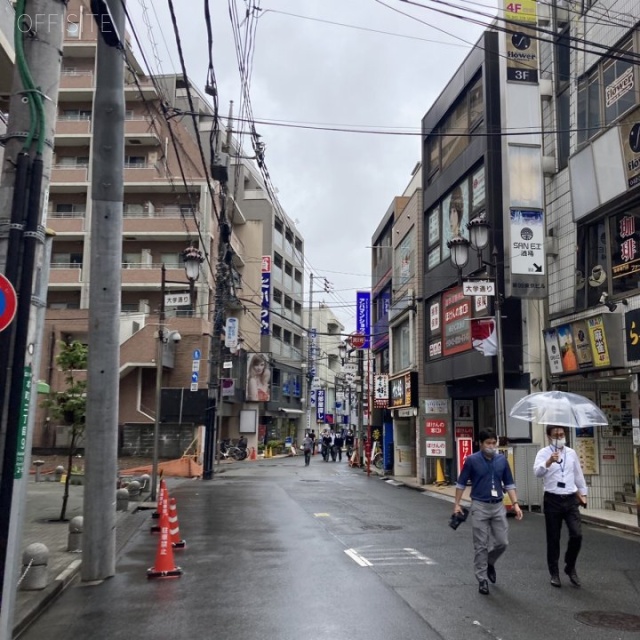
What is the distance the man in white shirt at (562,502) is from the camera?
7926mm

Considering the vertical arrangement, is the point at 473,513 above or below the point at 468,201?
below

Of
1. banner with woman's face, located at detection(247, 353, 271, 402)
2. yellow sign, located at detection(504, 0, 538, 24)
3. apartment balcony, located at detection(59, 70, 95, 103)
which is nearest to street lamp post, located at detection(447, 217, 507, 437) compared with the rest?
A: yellow sign, located at detection(504, 0, 538, 24)

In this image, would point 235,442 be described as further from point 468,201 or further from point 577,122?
point 577,122

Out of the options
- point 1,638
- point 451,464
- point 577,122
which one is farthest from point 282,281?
point 1,638

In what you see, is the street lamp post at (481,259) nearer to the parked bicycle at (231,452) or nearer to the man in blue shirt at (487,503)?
the man in blue shirt at (487,503)

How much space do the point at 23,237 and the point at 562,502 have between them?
6.56m

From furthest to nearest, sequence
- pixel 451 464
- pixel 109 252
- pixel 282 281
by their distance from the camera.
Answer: pixel 282 281
pixel 451 464
pixel 109 252

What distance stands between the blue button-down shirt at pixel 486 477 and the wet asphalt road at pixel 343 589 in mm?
1071

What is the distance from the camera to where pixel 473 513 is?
25.6 ft

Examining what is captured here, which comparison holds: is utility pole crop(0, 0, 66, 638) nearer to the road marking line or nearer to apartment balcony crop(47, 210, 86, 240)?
the road marking line

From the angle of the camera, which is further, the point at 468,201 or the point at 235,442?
the point at 235,442

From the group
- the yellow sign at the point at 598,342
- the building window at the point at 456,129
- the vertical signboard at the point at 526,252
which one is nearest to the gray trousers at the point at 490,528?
the yellow sign at the point at 598,342

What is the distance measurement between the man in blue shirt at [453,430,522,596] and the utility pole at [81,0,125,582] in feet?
14.4

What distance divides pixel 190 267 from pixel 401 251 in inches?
528
